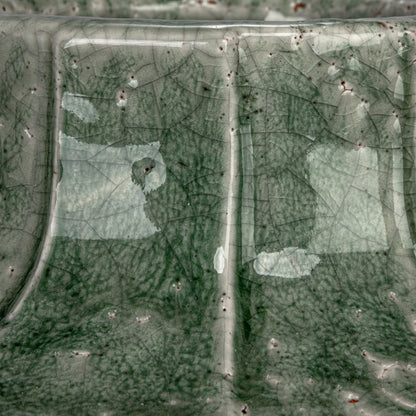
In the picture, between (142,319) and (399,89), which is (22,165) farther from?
(399,89)

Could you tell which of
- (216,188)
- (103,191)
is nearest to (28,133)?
(103,191)

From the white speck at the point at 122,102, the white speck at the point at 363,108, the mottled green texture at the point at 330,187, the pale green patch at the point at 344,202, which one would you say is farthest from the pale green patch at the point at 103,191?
the white speck at the point at 363,108

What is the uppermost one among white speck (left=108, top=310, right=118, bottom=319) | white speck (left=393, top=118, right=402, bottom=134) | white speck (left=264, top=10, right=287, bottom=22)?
white speck (left=264, top=10, right=287, bottom=22)

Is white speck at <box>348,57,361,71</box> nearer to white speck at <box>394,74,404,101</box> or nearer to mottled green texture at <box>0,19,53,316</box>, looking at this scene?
white speck at <box>394,74,404,101</box>

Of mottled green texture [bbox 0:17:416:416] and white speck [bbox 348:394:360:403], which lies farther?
mottled green texture [bbox 0:17:416:416]

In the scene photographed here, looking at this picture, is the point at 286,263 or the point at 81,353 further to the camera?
the point at 286,263

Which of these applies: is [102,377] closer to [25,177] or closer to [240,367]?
[240,367]

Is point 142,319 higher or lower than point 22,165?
lower

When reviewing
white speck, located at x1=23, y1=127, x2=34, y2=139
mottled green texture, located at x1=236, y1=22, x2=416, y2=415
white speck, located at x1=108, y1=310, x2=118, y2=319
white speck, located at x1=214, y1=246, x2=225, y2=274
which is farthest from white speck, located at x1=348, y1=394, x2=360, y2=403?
white speck, located at x1=23, y1=127, x2=34, y2=139
